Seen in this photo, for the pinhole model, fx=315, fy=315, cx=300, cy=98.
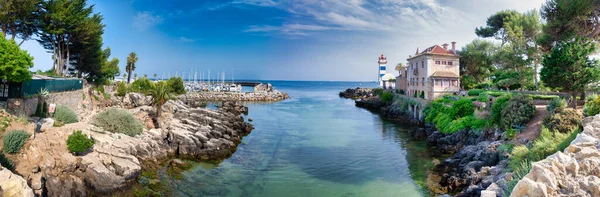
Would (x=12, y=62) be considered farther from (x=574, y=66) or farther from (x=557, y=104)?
(x=574, y=66)

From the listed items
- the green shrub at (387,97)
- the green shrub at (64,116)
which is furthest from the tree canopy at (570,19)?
the green shrub at (64,116)

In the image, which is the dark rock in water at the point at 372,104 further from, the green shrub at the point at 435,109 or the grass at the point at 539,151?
the grass at the point at 539,151

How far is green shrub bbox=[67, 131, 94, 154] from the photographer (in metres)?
18.6

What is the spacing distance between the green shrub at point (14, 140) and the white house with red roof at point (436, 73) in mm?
43082

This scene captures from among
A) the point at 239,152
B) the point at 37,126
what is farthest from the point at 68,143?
the point at 239,152

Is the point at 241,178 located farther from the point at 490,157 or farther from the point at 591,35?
the point at 591,35

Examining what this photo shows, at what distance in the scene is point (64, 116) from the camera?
24219 millimetres

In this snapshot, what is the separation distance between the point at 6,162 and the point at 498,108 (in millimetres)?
33917

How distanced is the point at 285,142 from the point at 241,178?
1257 centimetres

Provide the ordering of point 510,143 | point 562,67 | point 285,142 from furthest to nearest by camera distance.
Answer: point 285,142 → point 562,67 → point 510,143

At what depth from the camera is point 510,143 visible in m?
21.9

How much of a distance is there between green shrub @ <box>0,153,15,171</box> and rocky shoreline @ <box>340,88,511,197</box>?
21.7m

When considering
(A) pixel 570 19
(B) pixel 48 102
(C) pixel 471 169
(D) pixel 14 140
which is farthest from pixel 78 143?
(A) pixel 570 19

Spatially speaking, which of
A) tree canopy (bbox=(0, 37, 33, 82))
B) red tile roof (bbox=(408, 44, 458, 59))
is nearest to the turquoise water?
tree canopy (bbox=(0, 37, 33, 82))
